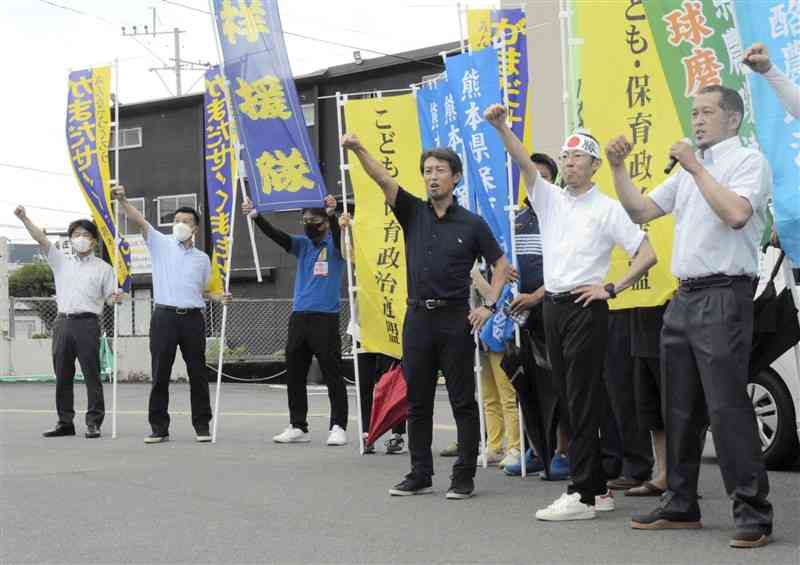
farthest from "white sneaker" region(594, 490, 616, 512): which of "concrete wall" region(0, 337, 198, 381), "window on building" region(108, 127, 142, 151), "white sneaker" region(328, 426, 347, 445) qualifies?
"window on building" region(108, 127, 142, 151)

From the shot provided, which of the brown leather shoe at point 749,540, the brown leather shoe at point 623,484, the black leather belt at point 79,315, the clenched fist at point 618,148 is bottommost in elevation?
the brown leather shoe at point 623,484

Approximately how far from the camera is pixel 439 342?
7.14m

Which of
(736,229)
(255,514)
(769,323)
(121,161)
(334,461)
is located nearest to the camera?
(736,229)

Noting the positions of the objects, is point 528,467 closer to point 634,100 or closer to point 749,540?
point 634,100

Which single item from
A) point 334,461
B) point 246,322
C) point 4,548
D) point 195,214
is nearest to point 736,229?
point 4,548

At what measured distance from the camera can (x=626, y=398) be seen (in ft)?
24.5

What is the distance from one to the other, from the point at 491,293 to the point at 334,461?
2422 mm

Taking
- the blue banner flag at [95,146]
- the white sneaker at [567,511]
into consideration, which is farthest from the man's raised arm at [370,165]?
the blue banner flag at [95,146]

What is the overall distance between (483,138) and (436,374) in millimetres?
1966

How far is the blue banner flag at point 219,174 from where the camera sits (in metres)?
11.0

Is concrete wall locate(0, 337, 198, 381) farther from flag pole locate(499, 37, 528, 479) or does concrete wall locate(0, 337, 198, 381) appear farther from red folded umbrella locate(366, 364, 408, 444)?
flag pole locate(499, 37, 528, 479)

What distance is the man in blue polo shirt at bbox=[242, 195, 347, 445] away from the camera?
1037 centimetres

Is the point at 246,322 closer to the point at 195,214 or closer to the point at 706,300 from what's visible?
the point at 195,214

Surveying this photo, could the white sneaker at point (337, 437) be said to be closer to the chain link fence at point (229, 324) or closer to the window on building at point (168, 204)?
the chain link fence at point (229, 324)
